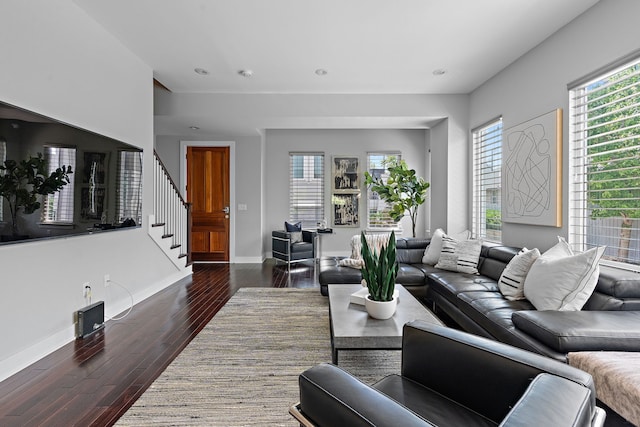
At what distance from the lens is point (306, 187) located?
706 cm

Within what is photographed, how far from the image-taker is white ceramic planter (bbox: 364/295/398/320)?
2.28 metres

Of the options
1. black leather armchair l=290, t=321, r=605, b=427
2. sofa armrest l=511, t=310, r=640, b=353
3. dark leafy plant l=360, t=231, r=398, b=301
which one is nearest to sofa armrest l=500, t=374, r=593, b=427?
black leather armchair l=290, t=321, r=605, b=427

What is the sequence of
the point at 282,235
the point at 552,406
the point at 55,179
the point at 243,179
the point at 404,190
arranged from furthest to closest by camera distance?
the point at 243,179 < the point at 282,235 < the point at 404,190 < the point at 55,179 < the point at 552,406

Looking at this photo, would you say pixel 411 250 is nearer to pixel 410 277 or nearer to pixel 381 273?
pixel 410 277

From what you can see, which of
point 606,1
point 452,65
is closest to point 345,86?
point 452,65

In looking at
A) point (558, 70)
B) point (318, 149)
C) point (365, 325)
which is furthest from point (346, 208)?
point (365, 325)

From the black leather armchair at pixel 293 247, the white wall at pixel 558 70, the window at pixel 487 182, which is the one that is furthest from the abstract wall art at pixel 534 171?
the black leather armchair at pixel 293 247

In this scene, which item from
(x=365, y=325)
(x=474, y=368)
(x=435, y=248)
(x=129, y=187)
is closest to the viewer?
(x=474, y=368)

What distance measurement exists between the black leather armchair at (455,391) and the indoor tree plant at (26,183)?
93.4 inches

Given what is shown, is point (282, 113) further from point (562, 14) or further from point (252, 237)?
point (562, 14)

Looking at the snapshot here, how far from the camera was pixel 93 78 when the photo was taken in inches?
123

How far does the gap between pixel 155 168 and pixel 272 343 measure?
310cm

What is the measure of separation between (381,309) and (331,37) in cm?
263

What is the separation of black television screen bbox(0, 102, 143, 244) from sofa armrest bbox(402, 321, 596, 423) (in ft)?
8.34
